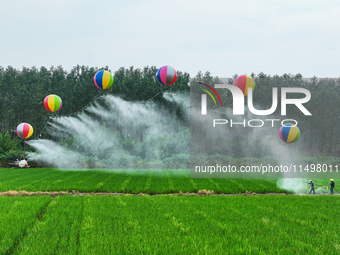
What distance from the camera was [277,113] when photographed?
127ft

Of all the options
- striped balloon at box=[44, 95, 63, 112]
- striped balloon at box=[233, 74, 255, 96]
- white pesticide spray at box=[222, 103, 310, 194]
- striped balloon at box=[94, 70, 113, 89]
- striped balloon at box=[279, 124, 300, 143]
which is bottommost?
white pesticide spray at box=[222, 103, 310, 194]

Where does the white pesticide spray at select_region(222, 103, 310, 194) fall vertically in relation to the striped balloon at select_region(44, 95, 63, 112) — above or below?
below

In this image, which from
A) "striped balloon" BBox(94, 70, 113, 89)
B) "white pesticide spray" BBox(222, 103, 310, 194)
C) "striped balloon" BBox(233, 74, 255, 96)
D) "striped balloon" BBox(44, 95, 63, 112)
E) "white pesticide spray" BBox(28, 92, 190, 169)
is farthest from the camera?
"white pesticide spray" BBox(28, 92, 190, 169)

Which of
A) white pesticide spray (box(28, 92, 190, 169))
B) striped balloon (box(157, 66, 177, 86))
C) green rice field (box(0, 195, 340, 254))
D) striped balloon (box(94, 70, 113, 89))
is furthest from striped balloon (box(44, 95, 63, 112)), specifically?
green rice field (box(0, 195, 340, 254))

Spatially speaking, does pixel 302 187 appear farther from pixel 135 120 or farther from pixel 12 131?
pixel 12 131

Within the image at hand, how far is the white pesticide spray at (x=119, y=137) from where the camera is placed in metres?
35.2

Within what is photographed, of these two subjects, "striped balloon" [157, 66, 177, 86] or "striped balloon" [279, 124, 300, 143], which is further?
"striped balloon" [157, 66, 177, 86]

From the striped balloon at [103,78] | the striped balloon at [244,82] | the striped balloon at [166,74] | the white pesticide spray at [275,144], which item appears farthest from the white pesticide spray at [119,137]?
the striped balloon at [244,82]

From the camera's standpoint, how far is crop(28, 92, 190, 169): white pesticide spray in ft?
116

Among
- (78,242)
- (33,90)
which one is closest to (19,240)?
(78,242)

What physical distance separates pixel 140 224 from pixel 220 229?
97.0 inches

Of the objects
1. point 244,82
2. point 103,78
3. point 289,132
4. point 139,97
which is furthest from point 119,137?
point 289,132

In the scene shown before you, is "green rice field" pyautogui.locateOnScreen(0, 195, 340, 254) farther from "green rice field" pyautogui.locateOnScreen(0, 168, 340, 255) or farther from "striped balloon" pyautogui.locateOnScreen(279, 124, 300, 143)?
"striped balloon" pyautogui.locateOnScreen(279, 124, 300, 143)

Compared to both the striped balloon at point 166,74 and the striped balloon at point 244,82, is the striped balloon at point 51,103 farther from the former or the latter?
the striped balloon at point 244,82
